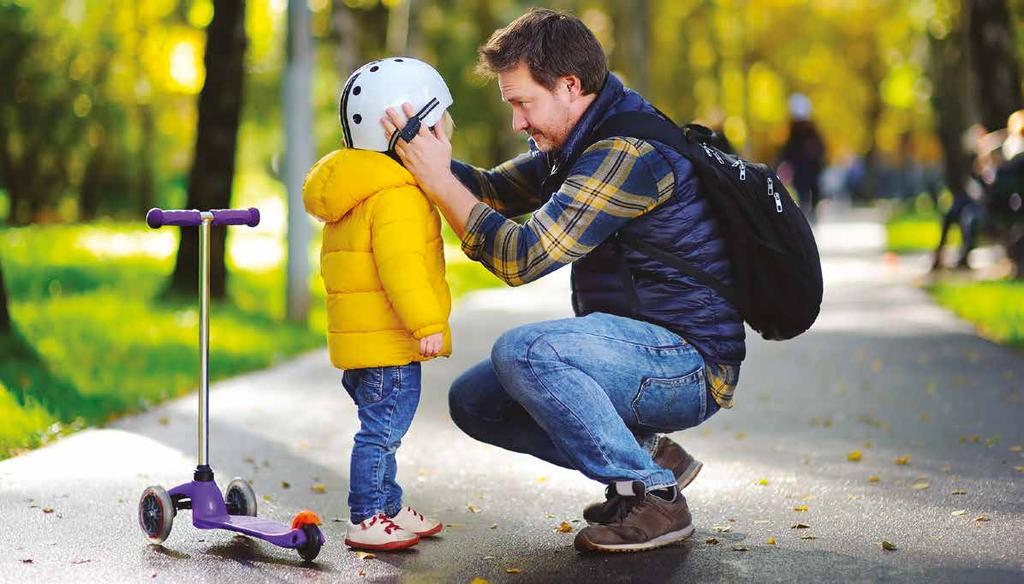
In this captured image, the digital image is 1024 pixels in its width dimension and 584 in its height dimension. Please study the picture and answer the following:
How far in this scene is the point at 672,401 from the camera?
17.0ft

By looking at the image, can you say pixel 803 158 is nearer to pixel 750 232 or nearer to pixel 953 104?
pixel 953 104

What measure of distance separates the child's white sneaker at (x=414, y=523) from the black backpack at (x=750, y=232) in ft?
3.88

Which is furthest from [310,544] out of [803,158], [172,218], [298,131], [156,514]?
[803,158]

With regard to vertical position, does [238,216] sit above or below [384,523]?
above

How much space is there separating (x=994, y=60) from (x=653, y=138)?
46.9ft

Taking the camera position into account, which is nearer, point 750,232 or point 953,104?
point 750,232

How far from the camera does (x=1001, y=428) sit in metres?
7.91

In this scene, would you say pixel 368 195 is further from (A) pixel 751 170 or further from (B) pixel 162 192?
(B) pixel 162 192

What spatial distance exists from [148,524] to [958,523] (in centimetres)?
276

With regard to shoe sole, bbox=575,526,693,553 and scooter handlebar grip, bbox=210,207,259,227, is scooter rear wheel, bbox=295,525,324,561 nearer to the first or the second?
shoe sole, bbox=575,526,693,553

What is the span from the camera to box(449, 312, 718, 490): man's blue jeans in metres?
5.01

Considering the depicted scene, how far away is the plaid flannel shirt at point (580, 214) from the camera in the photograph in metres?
5.03

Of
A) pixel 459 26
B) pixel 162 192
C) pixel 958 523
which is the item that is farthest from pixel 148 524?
pixel 459 26

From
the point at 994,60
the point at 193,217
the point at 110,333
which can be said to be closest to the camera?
the point at 193,217
